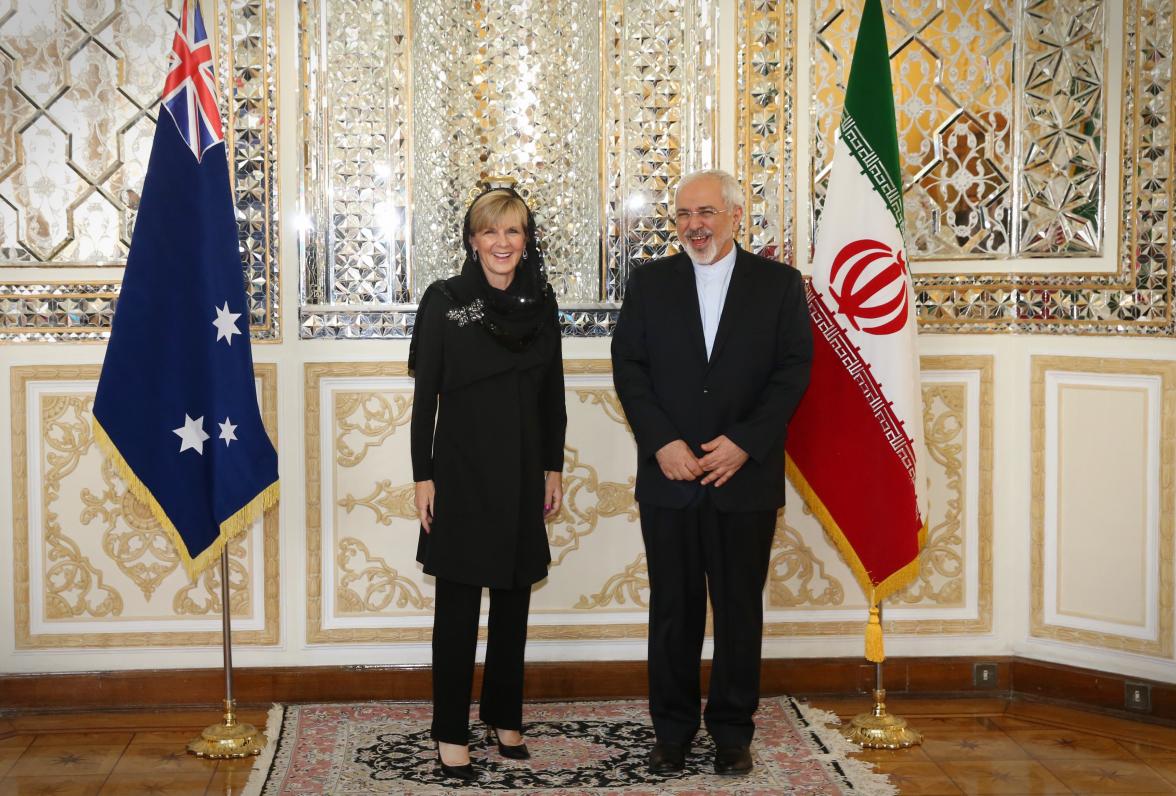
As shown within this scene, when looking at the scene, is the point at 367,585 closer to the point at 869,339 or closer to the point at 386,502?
the point at 386,502

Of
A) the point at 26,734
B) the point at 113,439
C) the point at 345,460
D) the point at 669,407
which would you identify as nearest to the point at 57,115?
the point at 113,439

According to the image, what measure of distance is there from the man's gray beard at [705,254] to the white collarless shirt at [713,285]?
0.02m

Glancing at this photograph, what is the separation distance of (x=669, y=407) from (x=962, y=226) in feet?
4.62

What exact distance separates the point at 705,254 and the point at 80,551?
2.30 metres

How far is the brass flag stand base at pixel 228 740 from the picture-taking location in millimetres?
3742

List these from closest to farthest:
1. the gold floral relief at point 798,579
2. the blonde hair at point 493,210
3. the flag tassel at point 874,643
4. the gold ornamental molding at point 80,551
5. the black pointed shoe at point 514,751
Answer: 1. the blonde hair at point 493,210
2. the black pointed shoe at point 514,751
3. the flag tassel at point 874,643
4. the gold ornamental molding at point 80,551
5. the gold floral relief at point 798,579

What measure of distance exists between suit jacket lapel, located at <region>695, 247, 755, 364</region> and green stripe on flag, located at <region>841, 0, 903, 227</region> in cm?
52

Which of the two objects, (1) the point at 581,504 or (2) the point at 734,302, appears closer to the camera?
(2) the point at 734,302

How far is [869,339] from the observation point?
148 inches

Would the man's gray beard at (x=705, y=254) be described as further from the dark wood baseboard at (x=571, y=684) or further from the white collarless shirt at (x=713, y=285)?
the dark wood baseboard at (x=571, y=684)

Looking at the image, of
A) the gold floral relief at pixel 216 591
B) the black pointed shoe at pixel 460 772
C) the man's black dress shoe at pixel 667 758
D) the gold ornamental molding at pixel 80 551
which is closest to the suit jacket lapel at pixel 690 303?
the man's black dress shoe at pixel 667 758

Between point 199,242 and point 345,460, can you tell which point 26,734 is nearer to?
point 345,460

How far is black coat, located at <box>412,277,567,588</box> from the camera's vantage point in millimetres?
3471

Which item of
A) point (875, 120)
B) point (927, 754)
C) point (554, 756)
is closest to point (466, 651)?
point (554, 756)
